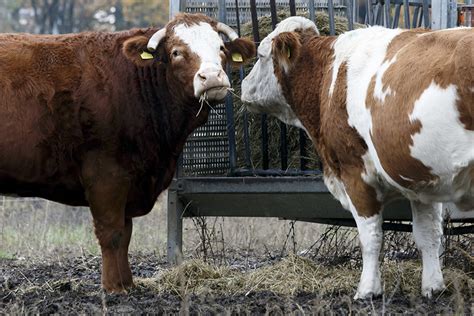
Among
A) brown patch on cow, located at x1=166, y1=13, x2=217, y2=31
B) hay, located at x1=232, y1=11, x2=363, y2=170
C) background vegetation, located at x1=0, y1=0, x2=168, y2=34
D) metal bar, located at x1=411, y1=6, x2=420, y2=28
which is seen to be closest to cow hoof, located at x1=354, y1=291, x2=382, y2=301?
hay, located at x1=232, y1=11, x2=363, y2=170

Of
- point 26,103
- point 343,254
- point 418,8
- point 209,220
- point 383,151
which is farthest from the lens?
point 209,220

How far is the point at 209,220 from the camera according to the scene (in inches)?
559

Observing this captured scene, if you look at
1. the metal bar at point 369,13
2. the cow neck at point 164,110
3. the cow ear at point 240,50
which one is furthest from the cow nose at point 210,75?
the metal bar at point 369,13

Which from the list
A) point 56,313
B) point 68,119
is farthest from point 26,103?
point 56,313

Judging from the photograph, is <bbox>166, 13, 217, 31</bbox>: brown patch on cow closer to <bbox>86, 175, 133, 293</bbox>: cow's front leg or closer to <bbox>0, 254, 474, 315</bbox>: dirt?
<bbox>86, 175, 133, 293</bbox>: cow's front leg

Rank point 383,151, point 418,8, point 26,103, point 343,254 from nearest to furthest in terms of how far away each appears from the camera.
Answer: point 383,151 < point 26,103 < point 343,254 < point 418,8

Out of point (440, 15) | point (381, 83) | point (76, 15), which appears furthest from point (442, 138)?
point (76, 15)

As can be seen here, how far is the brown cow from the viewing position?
26.6ft

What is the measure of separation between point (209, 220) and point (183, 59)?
6.16 metres

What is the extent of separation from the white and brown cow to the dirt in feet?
1.46

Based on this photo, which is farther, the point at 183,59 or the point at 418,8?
the point at 418,8

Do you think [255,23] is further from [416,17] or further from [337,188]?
[416,17]

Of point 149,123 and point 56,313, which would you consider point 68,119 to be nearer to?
point 149,123

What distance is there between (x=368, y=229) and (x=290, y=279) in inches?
45.0
